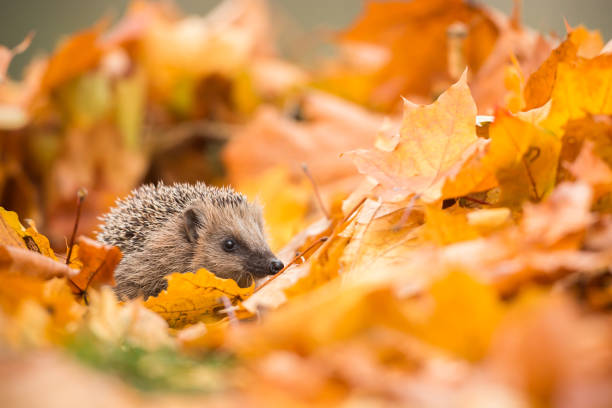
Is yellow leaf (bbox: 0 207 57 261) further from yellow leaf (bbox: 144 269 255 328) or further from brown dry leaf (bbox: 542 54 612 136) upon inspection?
brown dry leaf (bbox: 542 54 612 136)

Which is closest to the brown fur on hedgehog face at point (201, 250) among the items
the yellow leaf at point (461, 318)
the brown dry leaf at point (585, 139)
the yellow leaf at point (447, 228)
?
the yellow leaf at point (447, 228)


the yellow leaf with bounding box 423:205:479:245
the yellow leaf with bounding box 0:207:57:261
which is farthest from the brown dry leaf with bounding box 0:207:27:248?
the yellow leaf with bounding box 423:205:479:245

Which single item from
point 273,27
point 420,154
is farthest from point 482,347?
point 273,27

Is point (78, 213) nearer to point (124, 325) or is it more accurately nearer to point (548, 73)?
point (124, 325)

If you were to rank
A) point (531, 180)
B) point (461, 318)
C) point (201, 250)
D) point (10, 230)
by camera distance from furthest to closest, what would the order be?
1. point (201, 250)
2. point (10, 230)
3. point (531, 180)
4. point (461, 318)

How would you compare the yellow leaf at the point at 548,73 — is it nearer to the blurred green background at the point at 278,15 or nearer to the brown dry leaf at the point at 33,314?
the brown dry leaf at the point at 33,314

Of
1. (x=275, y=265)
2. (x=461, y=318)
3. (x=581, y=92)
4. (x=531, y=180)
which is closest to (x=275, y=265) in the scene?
(x=275, y=265)
